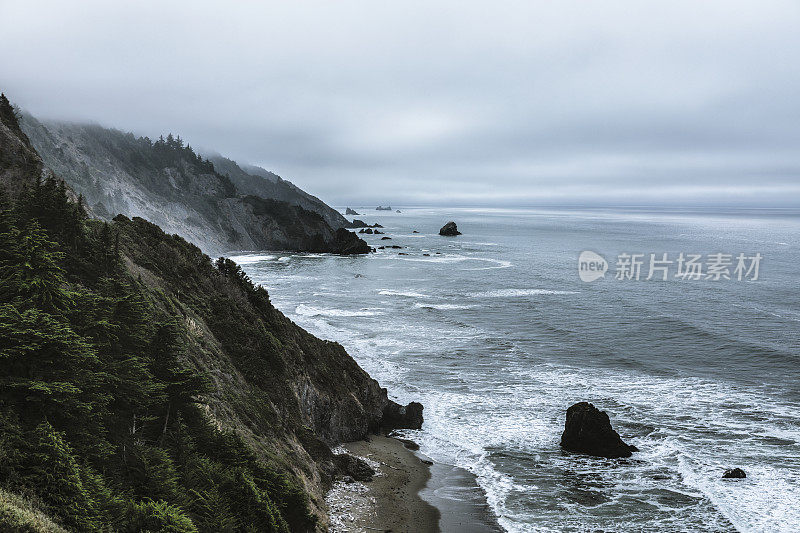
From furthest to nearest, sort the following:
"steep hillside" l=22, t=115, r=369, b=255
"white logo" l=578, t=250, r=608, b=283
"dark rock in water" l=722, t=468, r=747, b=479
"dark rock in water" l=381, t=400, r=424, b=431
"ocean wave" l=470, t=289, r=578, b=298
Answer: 1. "steep hillside" l=22, t=115, r=369, b=255
2. "white logo" l=578, t=250, r=608, b=283
3. "ocean wave" l=470, t=289, r=578, b=298
4. "dark rock in water" l=381, t=400, r=424, b=431
5. "dark rock in water" l=722, t=468, r=747, b=479

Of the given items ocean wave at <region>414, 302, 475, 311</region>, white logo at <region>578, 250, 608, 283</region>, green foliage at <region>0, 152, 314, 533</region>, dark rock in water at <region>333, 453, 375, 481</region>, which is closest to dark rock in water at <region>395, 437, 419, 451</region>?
dark rock in water at <region>333, 453, 375, 481</region>

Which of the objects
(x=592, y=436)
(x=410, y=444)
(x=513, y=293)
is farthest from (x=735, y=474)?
(x=513, y=293)

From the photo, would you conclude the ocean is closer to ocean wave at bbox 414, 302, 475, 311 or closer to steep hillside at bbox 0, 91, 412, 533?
ocean wave at bbox 414, 302, 475, 311

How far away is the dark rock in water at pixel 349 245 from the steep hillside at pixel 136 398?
8229 centimetres

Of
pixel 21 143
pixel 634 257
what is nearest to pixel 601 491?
pixel 21 143

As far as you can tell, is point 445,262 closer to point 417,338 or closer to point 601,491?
point 417,338

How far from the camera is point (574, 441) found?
20.8m

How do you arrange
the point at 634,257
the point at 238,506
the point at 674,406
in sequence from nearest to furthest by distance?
the point at 238,506
the point at 674,406
the point at 634,257

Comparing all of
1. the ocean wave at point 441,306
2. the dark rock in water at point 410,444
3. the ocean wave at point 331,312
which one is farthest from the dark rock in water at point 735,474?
the ocean wave at point 331,312

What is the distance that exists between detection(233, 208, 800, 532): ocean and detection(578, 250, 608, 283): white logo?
185 inches

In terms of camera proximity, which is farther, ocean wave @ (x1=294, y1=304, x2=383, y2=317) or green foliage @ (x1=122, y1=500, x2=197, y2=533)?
ocean wave @ (x1=294, y1=304, x2=383, y2=317)

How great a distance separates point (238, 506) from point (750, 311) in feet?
170

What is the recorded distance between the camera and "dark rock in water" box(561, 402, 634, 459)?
20312 millimetres

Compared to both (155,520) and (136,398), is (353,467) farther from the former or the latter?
(155,520)
